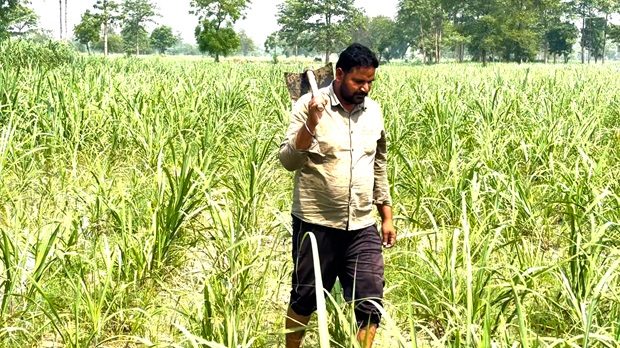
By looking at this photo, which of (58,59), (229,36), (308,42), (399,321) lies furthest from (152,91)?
(308,42)

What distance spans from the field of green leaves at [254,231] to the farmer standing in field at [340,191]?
5.3 inches

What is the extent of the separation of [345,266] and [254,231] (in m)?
1.01

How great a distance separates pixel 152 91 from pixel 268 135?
2.05 metres

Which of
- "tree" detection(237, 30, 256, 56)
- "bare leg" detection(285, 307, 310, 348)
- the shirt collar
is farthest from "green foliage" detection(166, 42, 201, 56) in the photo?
"bare leg" detection(285, 307, 310, 348)

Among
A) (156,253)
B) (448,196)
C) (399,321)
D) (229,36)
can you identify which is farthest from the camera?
(229,36)

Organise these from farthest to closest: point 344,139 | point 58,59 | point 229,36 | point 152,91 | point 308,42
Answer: point 308,42 → point 229,36 → point 58,59 → point 152,91 → point 344,139

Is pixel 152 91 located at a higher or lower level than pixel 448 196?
higher

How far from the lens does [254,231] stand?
3045 millimetres

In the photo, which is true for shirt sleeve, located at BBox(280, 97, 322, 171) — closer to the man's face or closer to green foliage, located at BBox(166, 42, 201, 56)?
the man's face

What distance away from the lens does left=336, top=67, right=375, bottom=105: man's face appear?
1977mm

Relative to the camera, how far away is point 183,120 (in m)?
5.13

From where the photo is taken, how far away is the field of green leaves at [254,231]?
2.03 meters

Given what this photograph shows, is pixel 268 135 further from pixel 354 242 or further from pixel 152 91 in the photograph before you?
pixel 354 242

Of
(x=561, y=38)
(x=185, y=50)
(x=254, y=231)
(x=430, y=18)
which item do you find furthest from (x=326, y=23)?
(x=185, y=50)
